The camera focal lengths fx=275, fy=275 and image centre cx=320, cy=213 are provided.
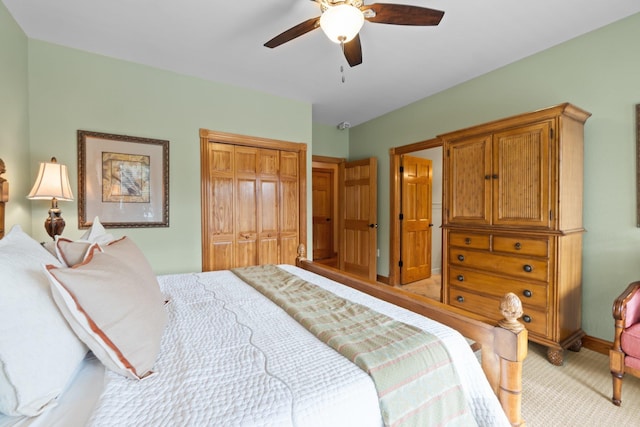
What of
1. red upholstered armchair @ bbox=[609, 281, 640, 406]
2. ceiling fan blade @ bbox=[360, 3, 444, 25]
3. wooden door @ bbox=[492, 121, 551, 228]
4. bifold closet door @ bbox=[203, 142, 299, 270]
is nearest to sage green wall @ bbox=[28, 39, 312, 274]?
bifold closet door @ bbox=[203, 142, 299, 270]

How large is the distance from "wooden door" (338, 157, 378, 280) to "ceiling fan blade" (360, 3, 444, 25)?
259 centimetres

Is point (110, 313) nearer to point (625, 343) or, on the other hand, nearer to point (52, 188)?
point (52, 188)

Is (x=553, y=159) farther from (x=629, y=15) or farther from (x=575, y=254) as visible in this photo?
(x=629, y=15)

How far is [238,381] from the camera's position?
781 millimetres

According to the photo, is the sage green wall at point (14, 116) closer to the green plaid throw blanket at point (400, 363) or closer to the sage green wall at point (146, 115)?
the sage green wall at point (146, 115)

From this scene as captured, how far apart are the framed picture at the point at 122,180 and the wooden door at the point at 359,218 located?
277cm

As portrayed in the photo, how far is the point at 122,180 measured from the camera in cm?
273

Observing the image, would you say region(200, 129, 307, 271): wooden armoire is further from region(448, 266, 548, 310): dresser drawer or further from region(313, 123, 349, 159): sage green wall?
region(448, 266, 548, 310): dresser drawer

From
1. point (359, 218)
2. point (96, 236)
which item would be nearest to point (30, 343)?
point (96, 236)

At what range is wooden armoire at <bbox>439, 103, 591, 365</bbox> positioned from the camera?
205 centimetres

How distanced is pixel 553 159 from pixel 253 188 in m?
2.96

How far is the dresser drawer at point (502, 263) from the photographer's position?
2.12 m

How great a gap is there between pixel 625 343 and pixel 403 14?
2.35 meters

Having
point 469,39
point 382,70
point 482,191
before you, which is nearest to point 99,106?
point 382,70
